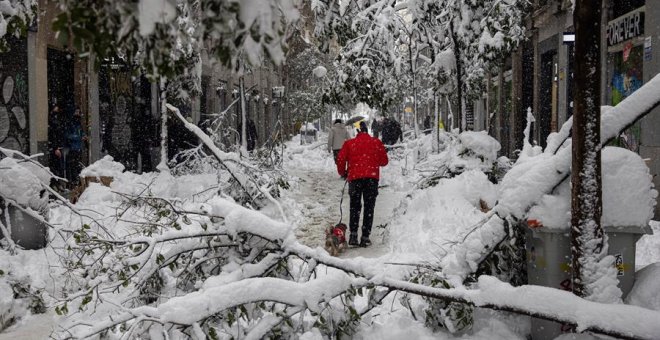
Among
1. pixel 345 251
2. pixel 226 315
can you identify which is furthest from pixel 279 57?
pixel 345 251

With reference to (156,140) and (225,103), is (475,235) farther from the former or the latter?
(225,103)

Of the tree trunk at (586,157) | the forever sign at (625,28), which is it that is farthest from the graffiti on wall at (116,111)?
the tree trunk at (586,157)

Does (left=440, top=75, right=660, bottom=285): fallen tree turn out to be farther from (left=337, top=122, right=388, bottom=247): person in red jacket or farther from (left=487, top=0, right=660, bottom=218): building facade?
(left=487, top=0, right=660, bottom=218): building facade

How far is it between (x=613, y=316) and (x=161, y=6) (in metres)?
2.76

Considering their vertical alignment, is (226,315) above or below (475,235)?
below

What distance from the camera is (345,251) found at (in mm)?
9172

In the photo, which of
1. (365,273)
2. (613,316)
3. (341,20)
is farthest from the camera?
(341,20)

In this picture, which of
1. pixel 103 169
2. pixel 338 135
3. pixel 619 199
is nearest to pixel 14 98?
pixel 103 169

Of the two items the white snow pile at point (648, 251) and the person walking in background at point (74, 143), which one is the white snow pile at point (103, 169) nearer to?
the person walking in background at point (74, 143)

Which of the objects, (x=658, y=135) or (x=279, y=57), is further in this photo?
(x=658, y=135)

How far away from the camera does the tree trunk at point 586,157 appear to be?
3.59 meters

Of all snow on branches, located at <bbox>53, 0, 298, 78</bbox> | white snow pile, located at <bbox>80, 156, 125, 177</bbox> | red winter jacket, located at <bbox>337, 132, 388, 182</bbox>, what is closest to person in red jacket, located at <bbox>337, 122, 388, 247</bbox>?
red winter jacket, located at <bbox>337, 132, 388, 182</bbox>

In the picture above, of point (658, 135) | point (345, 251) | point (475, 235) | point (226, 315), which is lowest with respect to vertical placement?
point (345, 251)

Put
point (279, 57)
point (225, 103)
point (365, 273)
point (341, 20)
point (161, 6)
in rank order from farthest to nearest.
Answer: point (225, 103), point (341, 20), point (365, 273), point (279, 57), point (161, 6)
